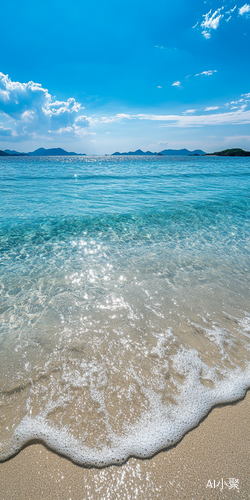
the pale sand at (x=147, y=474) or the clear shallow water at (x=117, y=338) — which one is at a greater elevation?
the clear shallow water at (x=117, y=338)

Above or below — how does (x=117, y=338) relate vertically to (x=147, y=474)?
above

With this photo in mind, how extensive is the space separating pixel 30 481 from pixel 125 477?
1.01 meters

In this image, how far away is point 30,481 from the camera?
2.14 meters

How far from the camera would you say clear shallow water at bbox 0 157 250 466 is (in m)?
2.62

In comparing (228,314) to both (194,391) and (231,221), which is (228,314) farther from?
(231,221)

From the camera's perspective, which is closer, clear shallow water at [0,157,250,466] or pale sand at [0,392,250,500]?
pale sand at [0,392,250,500]

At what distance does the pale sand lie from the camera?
6.75ft

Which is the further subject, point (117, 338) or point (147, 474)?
point (117, 338)

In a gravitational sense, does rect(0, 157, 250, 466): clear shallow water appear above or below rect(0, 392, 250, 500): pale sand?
above

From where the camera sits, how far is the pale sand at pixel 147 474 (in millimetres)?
2059

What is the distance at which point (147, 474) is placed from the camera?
87.4 inches

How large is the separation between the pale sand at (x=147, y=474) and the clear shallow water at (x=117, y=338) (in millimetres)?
120

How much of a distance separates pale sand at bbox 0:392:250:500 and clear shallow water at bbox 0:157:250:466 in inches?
4.7

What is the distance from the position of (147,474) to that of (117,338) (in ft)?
6.13
